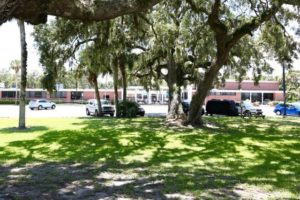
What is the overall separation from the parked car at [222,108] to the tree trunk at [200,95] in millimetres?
19326

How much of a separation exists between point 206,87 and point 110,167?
42.6 feet

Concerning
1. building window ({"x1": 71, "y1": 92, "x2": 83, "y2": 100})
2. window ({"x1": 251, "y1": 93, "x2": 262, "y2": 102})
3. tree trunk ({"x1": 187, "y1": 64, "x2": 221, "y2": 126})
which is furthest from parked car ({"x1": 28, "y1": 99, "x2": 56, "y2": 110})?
window ({"x1": 251, "y1": 93, "x2": 262, "y2": 102})

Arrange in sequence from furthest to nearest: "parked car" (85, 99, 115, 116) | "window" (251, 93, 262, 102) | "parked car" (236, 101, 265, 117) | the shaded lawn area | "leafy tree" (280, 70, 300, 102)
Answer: "window" (251, 93, 262, 102), "leafy tree" (280, 70, 300, 102), "parked car" (85, 99, 115, 116), "parked car" (236, 101, 265, 117), the shaded lawn area

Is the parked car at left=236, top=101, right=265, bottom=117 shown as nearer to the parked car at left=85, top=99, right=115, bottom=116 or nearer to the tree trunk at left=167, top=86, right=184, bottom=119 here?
the parked car at left=85, top=99, right=115, bottom=116

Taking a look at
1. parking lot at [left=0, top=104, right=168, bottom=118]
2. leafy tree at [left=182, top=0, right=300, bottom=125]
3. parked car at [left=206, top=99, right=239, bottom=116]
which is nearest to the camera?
leafy tree at [left=182, top=0, right=300, bottom=125]

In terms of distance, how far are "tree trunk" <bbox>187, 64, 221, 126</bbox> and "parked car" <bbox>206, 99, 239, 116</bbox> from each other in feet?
63.4

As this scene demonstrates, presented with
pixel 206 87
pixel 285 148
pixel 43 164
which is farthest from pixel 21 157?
pixel 206 87

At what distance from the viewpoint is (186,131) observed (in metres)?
21.8

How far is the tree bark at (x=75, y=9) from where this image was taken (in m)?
6.35

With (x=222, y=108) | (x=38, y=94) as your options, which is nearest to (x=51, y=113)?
(x=222, y=108)

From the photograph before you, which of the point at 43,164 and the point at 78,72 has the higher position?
the point at 78,72

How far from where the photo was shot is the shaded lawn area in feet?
27.8

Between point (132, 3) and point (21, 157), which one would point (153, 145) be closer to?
point (21, 157)

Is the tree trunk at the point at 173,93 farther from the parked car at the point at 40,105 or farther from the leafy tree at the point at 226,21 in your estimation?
the parked car at the point at 40,105
